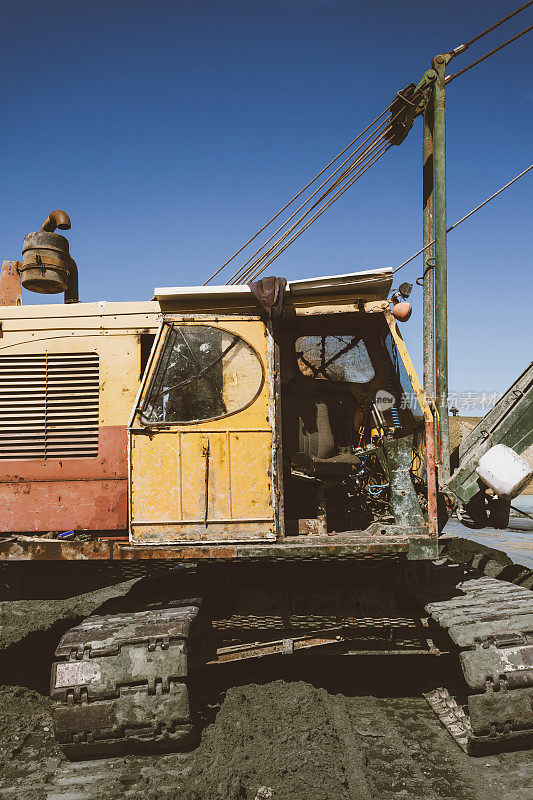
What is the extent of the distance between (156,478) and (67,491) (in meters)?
0.88

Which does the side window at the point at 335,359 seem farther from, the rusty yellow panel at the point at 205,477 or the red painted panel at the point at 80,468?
the red painted panel at the point at 80,468

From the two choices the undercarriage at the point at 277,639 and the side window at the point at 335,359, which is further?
the side window at the point at 335,359

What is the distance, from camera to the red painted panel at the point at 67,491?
4.80 meters

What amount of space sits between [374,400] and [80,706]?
3.88 metres

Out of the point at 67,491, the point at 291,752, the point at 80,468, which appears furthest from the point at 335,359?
the point at 291,752

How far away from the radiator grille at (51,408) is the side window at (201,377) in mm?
650

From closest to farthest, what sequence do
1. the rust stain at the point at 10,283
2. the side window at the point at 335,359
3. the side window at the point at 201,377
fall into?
the side window at the point at 201,377 → the rust stain at the point at 10,283 → the side window at the point at 335,359

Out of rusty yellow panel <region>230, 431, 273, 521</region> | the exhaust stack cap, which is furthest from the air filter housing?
rusty yellow panel <region>230, 431, 273, 521</region>

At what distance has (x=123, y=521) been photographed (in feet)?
15.7

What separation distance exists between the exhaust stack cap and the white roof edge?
1375 mm

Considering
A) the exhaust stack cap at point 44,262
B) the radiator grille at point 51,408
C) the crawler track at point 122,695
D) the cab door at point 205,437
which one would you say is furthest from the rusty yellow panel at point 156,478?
the exhaust stack cap at point 44,262

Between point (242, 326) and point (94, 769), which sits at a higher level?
point (242, 326)

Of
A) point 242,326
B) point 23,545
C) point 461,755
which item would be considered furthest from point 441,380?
point 23,545

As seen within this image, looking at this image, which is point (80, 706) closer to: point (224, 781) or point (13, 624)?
point (224, 781)
